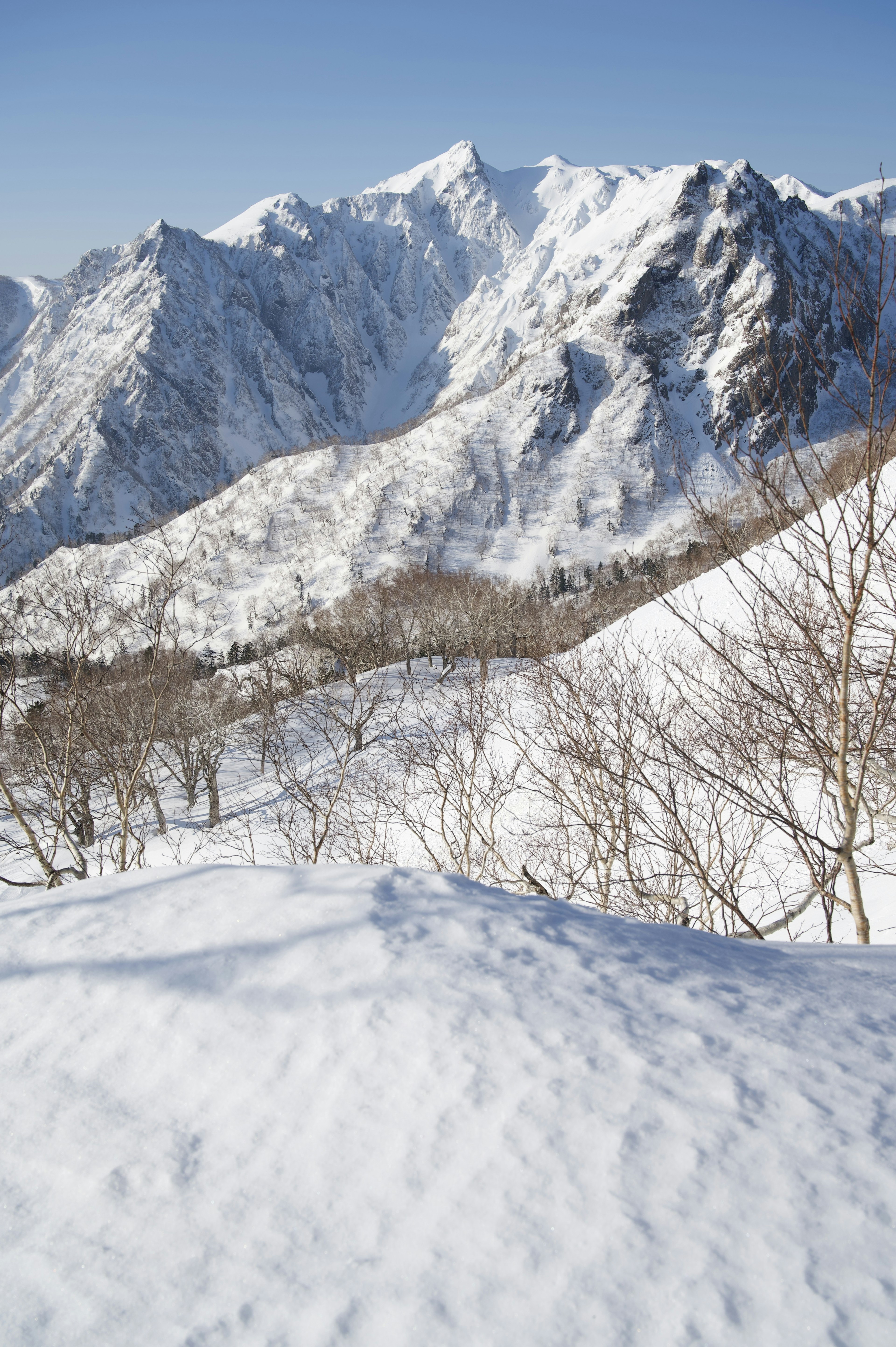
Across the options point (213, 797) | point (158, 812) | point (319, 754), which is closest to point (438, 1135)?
point (319, 754)

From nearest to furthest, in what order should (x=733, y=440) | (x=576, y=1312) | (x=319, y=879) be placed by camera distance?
(x=576, y=1312) → (x=733, y=440) → (x=319, y=879)

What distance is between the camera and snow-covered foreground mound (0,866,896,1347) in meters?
1.44

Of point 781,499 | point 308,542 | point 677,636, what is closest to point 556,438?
point 308,542

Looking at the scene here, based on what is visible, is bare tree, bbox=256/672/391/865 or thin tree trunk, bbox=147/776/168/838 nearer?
bare tree, bbox=256/672/391/865

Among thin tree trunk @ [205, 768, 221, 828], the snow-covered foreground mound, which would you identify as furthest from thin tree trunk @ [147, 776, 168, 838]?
the snow-covered foreground mound

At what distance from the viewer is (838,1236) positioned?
4.97ft

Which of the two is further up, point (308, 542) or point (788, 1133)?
point (308, 542)

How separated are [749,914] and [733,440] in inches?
276

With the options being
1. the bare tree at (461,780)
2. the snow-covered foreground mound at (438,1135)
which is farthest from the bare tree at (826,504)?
the bare tree at (461,780)

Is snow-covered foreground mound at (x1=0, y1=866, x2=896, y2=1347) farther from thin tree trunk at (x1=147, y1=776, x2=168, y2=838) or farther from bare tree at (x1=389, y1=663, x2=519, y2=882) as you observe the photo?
thin tree trunk at (x1=147, y1=776, x2=168, y2=838)

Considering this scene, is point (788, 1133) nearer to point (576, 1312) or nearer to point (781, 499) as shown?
point (576, 1312)

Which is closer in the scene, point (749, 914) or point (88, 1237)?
point (88, 1237)

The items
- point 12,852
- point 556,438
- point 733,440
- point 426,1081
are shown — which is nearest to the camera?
point 426,1081

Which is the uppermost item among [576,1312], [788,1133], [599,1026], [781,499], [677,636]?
[677,636]
